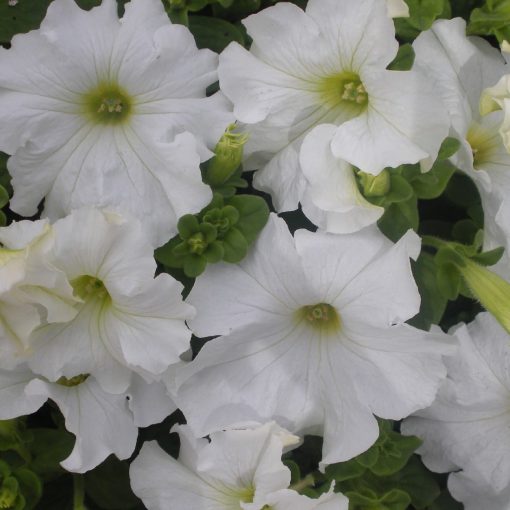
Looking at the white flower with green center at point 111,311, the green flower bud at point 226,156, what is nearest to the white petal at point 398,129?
the green flower bud at point 226,156

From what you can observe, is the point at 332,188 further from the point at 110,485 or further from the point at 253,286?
the point at 110,485

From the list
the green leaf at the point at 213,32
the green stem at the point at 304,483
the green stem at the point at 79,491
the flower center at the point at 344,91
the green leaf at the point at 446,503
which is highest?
the green leaf at the point at 213,32

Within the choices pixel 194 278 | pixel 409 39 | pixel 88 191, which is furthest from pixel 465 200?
pixel 88 191

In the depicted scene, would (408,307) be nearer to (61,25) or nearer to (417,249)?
(417,249)

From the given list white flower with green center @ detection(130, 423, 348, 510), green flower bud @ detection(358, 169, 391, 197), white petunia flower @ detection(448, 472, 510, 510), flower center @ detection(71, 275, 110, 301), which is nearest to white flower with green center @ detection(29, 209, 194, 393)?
flower center @ detection(71, 275, 110, 301)

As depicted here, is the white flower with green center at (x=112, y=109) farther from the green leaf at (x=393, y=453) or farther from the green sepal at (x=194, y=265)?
the green leaf at (x=393, y=453)

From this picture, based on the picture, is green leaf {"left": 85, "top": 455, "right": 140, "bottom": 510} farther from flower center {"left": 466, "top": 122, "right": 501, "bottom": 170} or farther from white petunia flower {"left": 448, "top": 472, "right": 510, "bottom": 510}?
flower center {"left": 466, "top": 122, "right": 501, "bottom": 170}

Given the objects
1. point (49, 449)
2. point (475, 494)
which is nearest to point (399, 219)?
point (475, 494)
